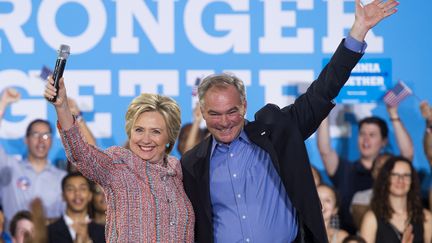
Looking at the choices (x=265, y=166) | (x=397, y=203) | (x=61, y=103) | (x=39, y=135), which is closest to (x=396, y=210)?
(x=397, y=203)

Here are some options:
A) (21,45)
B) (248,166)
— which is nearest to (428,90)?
(21,45)

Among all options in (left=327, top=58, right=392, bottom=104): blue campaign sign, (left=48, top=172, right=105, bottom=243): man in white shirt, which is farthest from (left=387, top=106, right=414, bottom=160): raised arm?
(left=48, top=172, right=105, bottom=243): man in white shirt

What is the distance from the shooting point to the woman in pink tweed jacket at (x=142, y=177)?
293cm

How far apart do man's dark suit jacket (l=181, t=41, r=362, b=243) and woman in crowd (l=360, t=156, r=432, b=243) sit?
2.26m

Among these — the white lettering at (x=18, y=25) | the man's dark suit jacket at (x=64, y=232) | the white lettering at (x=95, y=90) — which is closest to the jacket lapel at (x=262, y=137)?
the man's dark suit jacket at (x=64, y=232)

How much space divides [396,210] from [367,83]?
1101mm

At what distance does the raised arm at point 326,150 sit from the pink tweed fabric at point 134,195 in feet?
9.95

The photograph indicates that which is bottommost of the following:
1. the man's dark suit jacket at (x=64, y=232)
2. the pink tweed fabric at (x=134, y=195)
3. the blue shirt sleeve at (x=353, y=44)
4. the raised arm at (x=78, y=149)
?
the man's dark suit jacket at (x=64, y=232)

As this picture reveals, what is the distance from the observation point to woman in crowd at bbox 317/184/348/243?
543cm

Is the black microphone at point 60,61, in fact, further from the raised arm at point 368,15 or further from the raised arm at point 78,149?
the raised arm at point 368,15

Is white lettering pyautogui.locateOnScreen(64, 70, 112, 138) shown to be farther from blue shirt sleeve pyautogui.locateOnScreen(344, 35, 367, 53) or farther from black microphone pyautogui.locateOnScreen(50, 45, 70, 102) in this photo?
black microphone pyautogui.locateOnScreen(50, 45, 70, 102)

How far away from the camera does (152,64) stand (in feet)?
20.2

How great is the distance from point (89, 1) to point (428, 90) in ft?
7.84

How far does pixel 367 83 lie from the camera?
20.2 feet
